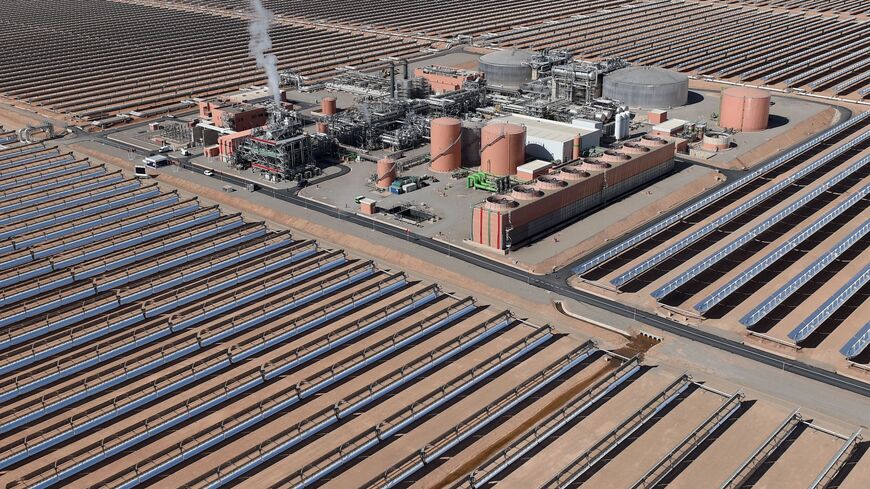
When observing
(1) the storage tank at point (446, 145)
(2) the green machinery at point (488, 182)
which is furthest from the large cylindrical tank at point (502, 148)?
(1) the storage tank at point (446, 145)

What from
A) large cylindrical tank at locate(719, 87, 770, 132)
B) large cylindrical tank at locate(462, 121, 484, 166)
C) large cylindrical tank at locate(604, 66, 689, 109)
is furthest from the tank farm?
large cylindrical tank at locate(719, 87, 770, 132)

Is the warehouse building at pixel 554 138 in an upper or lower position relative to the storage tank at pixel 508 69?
lower

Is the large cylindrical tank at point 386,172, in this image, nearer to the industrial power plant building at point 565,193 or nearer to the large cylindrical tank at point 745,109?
the industrial power plant building at point 565,193

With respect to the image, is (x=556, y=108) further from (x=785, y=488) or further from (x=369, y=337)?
(x=785, y=488)

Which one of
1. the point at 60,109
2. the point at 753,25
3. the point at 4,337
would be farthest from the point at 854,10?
the point at 4,337

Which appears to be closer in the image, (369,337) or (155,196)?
(369,337)

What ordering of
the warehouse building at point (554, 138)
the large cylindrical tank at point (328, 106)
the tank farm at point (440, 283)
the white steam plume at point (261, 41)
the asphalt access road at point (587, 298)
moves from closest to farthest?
the tank farm at point (440, 283) → the asphalt access road at point (587, 298) → the warehouse building at point (554, 138) → the large cylindrical tank at point (328, 106) → the white steam plume at point (261, 41)

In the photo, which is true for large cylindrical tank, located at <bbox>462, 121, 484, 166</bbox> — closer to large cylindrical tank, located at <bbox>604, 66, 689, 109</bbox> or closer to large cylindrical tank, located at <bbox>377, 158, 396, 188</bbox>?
large cylindrical tank, located at <bbox>377, 158, 396, 188</bbox>
